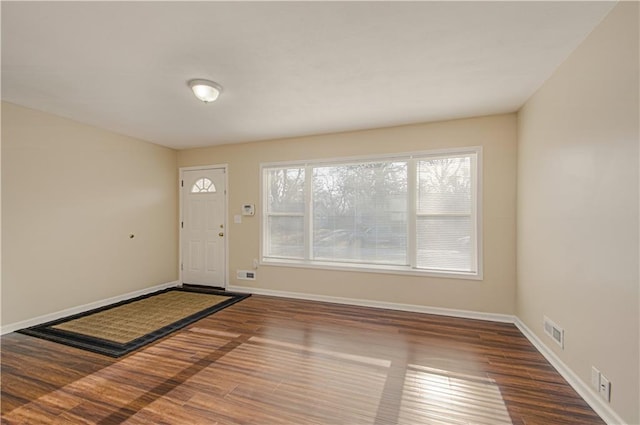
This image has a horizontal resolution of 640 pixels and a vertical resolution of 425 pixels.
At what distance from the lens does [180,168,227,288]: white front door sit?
16.7ft

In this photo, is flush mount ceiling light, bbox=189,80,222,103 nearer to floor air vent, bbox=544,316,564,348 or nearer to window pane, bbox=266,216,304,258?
window pane, bbox=266,216,304,258

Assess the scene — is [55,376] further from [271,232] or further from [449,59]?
[449,59]

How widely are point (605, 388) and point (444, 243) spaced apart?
2.09 metres

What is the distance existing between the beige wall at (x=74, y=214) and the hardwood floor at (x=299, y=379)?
749mm

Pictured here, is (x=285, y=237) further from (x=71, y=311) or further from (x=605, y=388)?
(x=605, y=388)

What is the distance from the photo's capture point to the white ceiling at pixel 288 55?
177 cm

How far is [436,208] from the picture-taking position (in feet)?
12.5

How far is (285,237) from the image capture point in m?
4.68

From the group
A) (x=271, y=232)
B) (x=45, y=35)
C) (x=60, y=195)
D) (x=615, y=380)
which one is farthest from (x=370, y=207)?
(x=60, y=195)

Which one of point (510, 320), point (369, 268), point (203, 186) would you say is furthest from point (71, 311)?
point (510, 320)

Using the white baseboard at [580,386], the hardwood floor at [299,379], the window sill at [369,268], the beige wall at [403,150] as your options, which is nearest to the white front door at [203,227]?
the beige wall at [403,150]

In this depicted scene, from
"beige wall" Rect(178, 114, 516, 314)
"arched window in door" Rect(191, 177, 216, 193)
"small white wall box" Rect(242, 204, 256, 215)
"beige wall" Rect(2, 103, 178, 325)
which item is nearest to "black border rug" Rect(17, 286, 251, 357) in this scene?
"beige wall" Rect(2, 103, 178, 325)

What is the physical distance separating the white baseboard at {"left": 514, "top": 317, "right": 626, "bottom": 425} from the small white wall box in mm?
4040

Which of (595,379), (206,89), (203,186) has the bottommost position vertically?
(595,379)
